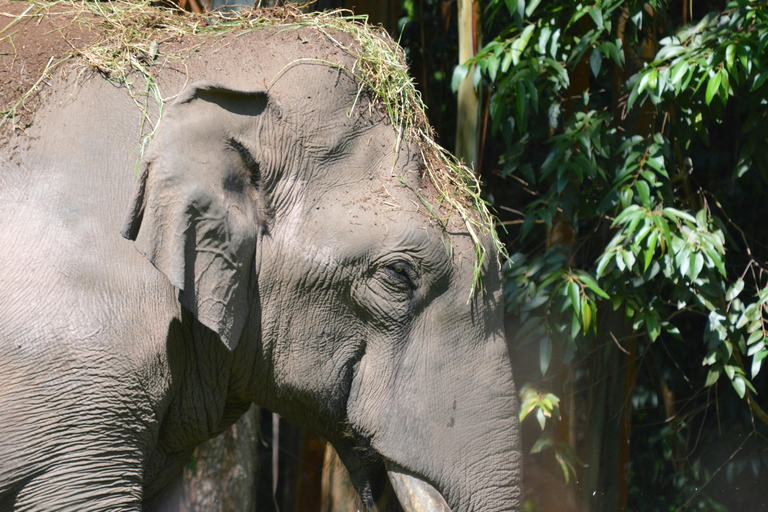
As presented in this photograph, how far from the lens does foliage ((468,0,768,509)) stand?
8.99ft

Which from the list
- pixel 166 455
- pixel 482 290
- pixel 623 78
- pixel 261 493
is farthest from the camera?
pixel 261 493

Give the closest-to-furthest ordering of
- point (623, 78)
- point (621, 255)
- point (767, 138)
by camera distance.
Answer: point (621, 255), point (767, 138), point (623, 78)

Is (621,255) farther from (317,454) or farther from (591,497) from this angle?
(317,454)

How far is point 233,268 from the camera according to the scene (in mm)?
1664

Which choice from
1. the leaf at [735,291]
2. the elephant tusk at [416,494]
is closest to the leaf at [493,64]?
the leaf at [735,291]

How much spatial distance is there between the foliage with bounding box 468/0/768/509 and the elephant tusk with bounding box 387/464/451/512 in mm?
1235

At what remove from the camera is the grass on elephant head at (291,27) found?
5.90ft

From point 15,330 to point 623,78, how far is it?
286 centimetres

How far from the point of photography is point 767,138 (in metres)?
3.08

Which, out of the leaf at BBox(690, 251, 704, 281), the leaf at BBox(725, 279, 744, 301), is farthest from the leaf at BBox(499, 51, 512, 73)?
the leaf at BBox(725, 279, 744, 301)

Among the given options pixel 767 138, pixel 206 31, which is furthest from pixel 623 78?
pixel 206 31

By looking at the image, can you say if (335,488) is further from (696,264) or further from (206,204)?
(206,204)

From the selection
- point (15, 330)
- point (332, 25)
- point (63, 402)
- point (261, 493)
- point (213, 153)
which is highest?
point (332, 25)

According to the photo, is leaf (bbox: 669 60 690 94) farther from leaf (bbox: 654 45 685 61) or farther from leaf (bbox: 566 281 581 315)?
leaf (bbox: 566 281 581 315)
